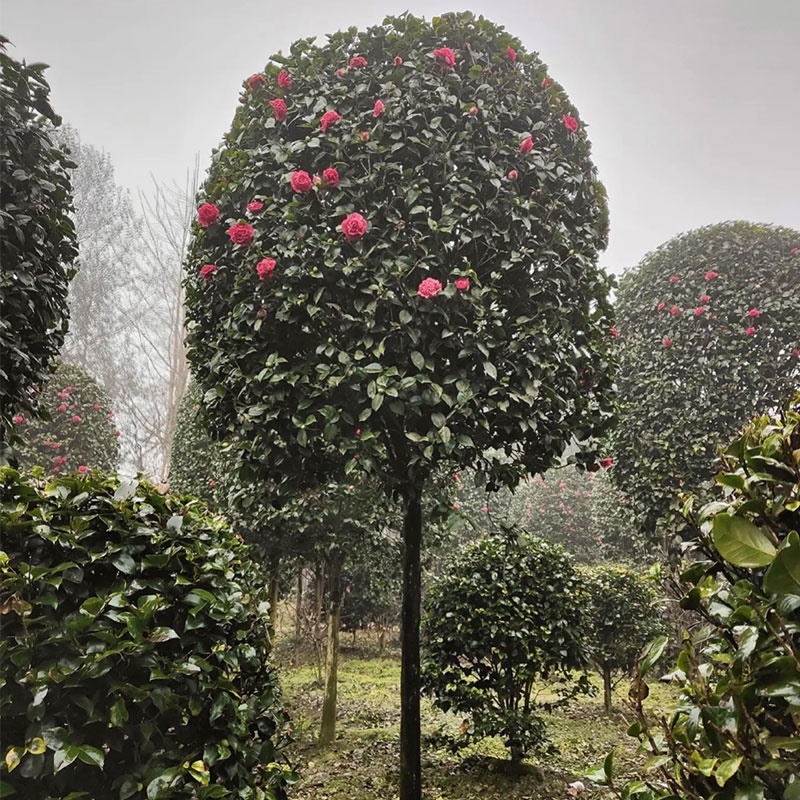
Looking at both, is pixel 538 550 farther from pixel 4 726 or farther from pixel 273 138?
pixel 4 726

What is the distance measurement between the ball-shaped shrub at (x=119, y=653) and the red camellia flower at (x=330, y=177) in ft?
4.87

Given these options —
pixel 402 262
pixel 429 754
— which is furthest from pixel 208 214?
pixel 429 754

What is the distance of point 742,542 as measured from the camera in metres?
0.89

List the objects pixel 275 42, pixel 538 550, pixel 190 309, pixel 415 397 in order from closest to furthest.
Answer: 1. pixel 415 397
2. pixel 275 42
3. pixel 190 309
4. pixel 538 550

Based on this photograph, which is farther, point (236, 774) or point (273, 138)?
point (273, 138)

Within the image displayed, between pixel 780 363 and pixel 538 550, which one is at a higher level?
pixel 780 363

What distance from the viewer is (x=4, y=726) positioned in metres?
1.28

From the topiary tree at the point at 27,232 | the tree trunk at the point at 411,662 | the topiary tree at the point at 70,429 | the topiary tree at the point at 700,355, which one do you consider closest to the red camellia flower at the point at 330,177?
the topiary tree at the point at 27,232

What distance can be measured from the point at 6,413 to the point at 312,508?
2.56 metres

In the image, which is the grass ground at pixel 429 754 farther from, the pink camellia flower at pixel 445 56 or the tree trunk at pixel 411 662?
the pink camellia flower at pixel 445 56

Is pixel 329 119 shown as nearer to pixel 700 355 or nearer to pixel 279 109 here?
pixel 279 109

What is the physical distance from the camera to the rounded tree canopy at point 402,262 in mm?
2453

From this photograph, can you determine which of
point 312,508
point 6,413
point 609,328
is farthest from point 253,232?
point 312,508

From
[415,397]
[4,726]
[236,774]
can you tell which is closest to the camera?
[4,726]
